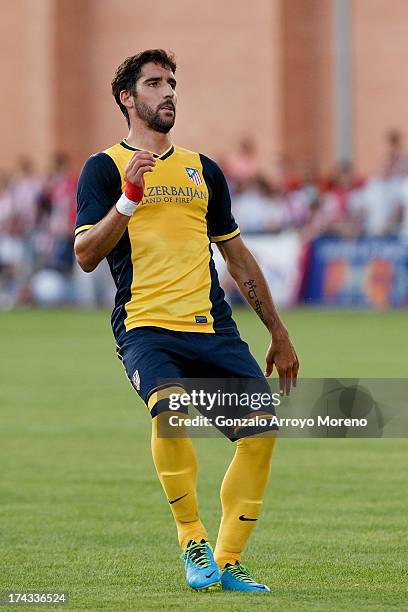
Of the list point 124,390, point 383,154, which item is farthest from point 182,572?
point 383,154

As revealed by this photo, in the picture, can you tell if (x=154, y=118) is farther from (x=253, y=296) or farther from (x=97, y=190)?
(x=253, y=296)

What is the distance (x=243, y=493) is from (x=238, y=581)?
0.37m

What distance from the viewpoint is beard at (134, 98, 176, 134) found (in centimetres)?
662

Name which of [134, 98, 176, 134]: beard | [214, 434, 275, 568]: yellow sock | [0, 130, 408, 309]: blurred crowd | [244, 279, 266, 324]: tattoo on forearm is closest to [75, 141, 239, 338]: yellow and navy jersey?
[134, 98, 176, 134]: beard

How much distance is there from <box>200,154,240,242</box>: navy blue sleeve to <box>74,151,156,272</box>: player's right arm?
0.50 meters

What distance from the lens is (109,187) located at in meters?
6.58

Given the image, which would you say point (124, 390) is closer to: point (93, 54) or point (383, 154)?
point (383, 154)

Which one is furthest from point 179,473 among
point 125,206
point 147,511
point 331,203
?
point 331,203

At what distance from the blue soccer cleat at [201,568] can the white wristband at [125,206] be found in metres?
1.39

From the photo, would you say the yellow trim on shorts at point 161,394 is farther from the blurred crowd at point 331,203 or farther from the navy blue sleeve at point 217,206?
the blurred crowd at point 331,203

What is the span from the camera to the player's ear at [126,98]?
672cm

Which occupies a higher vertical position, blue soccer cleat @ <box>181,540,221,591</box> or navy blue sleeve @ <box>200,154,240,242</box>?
navy blue sleeve @ <box>200,154,240,242</box>

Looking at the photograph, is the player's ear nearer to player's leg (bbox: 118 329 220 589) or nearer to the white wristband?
the white wristband

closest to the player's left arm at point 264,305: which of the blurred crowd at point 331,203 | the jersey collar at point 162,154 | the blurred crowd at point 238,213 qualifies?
the jersey collar at point 162,154
